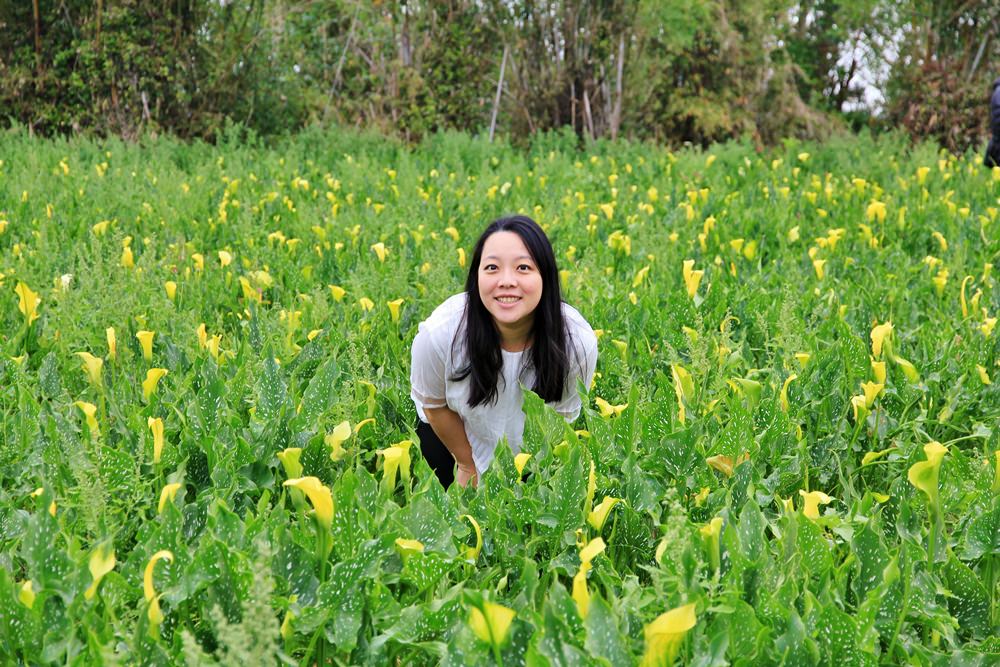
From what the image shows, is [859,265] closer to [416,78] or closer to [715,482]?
[715,482]

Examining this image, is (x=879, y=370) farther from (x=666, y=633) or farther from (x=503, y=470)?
(x=666, y=633)

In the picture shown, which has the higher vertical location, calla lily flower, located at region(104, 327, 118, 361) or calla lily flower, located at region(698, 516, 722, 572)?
calla lily flower, located at region(104, 327, 118, 361)

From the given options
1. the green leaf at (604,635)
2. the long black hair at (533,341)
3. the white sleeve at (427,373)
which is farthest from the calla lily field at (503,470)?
the long black hair at (533,341)

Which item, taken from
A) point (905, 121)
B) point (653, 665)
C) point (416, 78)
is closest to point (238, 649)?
point (653, 665)

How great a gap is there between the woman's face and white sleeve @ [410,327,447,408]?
236 mm

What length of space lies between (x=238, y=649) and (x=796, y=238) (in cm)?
471

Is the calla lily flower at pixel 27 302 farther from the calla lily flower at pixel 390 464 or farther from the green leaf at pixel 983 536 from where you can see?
the green leaf at pixel 983 536

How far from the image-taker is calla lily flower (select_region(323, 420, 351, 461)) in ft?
7.24

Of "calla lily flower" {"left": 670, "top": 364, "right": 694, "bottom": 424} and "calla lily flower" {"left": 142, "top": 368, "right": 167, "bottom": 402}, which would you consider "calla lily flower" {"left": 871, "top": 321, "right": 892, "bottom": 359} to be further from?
"calla lily flower" {"left": 142, "top": 368, "right": 167, "bottom": 402}

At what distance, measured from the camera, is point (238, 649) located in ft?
4.07

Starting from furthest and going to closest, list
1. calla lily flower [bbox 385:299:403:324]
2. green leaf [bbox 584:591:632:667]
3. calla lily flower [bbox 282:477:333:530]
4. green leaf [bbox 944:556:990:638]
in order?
1. calla lily flower [bbox 385:299:403:324]
2. green leaf [bbox 944:556:990:638]
3. calla lily flower [bbox 282:477:333:530]
4. green leaf [bbox 584:591:632:667]

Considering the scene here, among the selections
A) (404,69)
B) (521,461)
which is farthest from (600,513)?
(404,69)

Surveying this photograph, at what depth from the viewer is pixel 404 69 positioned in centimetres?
1116

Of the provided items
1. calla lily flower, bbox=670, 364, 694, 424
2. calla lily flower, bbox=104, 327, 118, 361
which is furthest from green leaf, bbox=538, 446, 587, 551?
calla lily flower, bbox=104, 327, 118, 361
